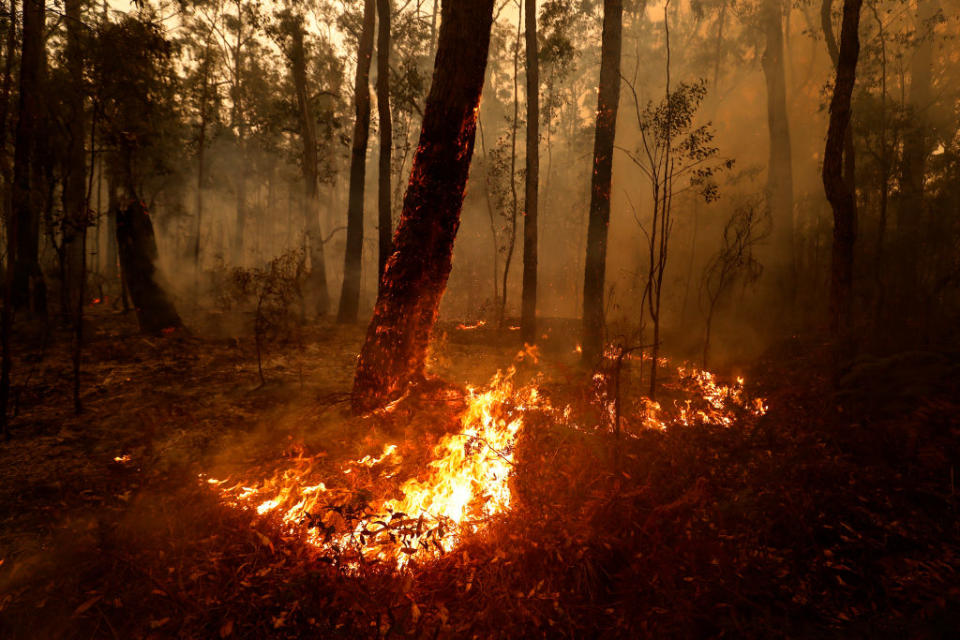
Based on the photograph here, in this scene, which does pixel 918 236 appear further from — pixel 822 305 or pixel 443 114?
pixel 443 114

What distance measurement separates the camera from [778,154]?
1786cm

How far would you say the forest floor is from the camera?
3402 mm

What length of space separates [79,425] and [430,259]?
17.3 feet

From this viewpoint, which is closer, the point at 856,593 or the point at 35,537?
the point at 856,593

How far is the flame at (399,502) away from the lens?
4.10m

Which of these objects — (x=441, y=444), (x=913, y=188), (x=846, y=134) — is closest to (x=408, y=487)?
(x=441, y=444)

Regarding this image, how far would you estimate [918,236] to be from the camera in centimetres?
1566

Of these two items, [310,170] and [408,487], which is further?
[310,170]

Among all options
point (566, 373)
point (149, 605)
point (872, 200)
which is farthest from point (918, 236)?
point (149, 605)

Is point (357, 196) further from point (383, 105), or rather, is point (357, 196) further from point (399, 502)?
point (399, 502)

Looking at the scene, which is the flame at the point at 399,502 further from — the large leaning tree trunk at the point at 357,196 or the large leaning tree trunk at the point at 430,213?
the large leaning tree trunk at the point at 357,196

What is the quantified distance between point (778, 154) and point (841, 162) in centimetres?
1152

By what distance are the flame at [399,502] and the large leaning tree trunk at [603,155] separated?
4919mm

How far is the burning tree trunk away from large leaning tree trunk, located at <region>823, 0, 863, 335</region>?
564 inches
